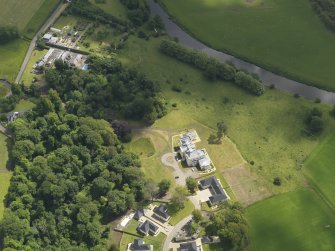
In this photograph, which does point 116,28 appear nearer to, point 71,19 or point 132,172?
point 71,19

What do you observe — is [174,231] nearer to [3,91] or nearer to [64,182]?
[64,182]

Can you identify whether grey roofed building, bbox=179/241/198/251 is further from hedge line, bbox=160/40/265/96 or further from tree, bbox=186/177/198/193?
hedge line, bbox=160/40/265/96

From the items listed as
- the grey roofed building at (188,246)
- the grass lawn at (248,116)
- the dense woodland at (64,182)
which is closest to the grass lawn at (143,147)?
the dense woodland at (64,182)

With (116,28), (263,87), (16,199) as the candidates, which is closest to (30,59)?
(116,28)

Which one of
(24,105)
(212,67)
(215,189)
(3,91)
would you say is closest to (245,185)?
(215,189)

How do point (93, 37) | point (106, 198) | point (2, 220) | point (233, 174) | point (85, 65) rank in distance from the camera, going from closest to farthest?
point (2, 220) < point (106, 198) < point (233, 174) < point (85, 65) < point (93, 37)

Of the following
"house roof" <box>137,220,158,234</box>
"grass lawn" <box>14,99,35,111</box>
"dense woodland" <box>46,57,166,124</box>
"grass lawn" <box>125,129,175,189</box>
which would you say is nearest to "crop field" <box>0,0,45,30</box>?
"dense woodland" <box>46,57,166,124</box>
